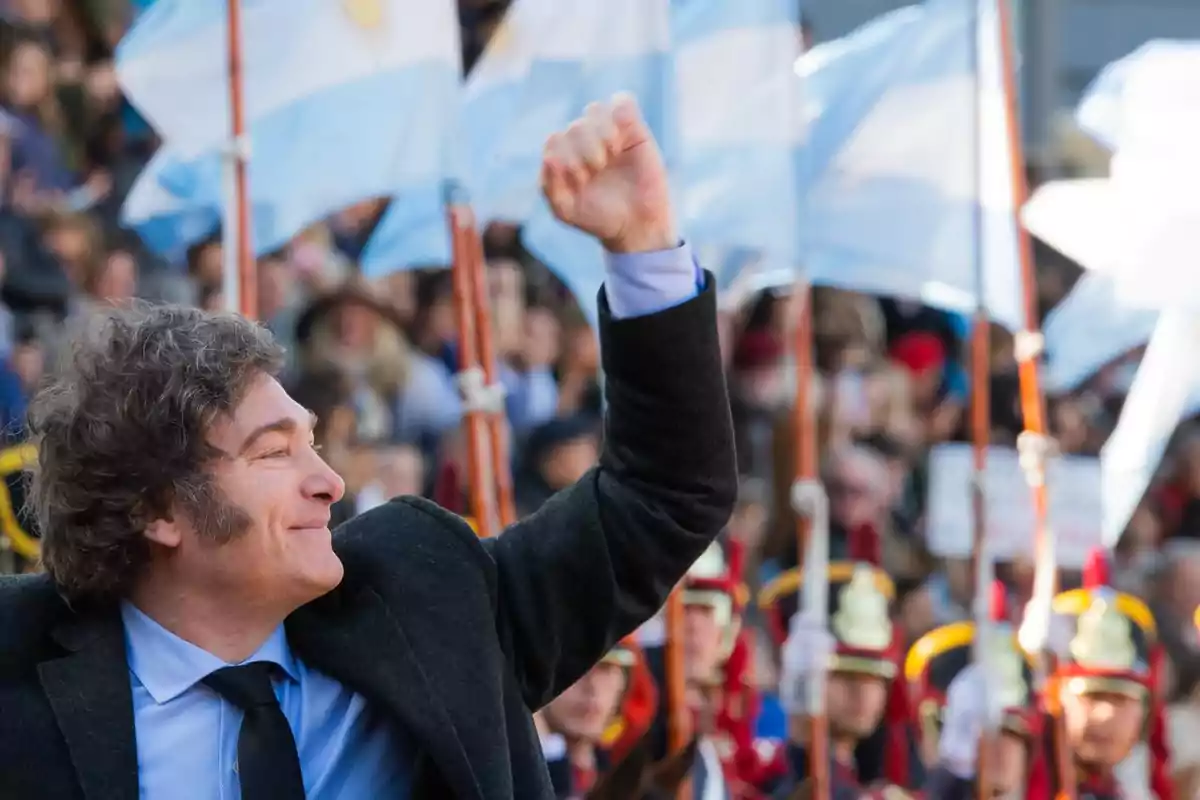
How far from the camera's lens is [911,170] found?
22.4ft

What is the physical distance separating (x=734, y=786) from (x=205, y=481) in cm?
385

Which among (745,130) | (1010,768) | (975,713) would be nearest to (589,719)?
(975,713)

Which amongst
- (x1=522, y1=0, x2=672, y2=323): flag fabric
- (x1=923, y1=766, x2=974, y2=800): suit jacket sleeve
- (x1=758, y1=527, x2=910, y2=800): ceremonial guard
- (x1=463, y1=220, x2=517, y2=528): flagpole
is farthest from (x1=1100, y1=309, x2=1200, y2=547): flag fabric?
(x1=463, y1=220, x2=517, y2=528): flagpole

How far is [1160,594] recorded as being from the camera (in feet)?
27.6

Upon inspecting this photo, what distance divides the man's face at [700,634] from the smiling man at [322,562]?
3.58 m

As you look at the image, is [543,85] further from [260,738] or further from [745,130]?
[260,738]

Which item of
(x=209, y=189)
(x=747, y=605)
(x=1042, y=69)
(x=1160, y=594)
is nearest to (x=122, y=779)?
(x=209, y=189)

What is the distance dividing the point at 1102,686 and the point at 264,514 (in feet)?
14.7

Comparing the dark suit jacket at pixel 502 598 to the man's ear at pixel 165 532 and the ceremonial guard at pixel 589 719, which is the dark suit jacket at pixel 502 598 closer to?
the man's ear at pixel 165 532

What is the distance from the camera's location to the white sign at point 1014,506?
20.8 feet

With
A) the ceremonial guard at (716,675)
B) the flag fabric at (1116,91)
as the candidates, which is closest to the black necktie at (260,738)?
the ceremonial guard at (716,675)

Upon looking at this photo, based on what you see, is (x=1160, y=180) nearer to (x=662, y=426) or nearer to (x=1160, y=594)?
(x=1160, y=594)

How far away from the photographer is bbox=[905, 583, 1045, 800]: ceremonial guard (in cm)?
625

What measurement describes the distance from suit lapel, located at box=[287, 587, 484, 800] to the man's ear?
164 mm
